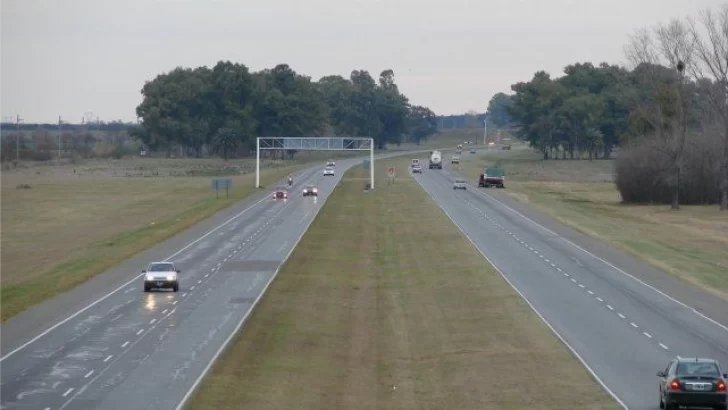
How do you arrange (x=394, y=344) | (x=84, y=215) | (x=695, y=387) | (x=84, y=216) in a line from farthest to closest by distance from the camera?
(x=84, y=215)
(x=84, y=216)
(x=394, y=344)
(x=695, y=387)

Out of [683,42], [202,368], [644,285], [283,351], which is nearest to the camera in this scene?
[202,368]

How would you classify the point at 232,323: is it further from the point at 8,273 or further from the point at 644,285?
the point at 8,273

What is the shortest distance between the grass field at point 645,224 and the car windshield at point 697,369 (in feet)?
86.4

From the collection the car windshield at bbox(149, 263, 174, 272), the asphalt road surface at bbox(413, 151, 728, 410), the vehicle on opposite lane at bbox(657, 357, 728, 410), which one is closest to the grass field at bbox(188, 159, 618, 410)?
the asphalt road surface at bbox(413, 151, 728, 410)

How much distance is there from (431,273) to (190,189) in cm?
8613

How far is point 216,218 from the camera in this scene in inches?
3703

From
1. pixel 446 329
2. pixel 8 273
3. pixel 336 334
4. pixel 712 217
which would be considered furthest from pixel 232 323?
pixel 712 217

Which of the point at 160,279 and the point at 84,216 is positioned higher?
the point at 160,279

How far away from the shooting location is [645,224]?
9462cm

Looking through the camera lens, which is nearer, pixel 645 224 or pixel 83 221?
pixel 645 224

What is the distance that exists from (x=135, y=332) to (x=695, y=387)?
20818 mm

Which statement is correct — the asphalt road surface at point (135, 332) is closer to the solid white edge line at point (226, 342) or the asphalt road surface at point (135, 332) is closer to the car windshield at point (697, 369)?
the solid white edge line at point (226, 342)

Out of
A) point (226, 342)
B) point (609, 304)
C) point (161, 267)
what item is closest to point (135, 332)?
point (226, 342)

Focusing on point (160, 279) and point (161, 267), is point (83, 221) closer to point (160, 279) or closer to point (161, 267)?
point (161, 267)
